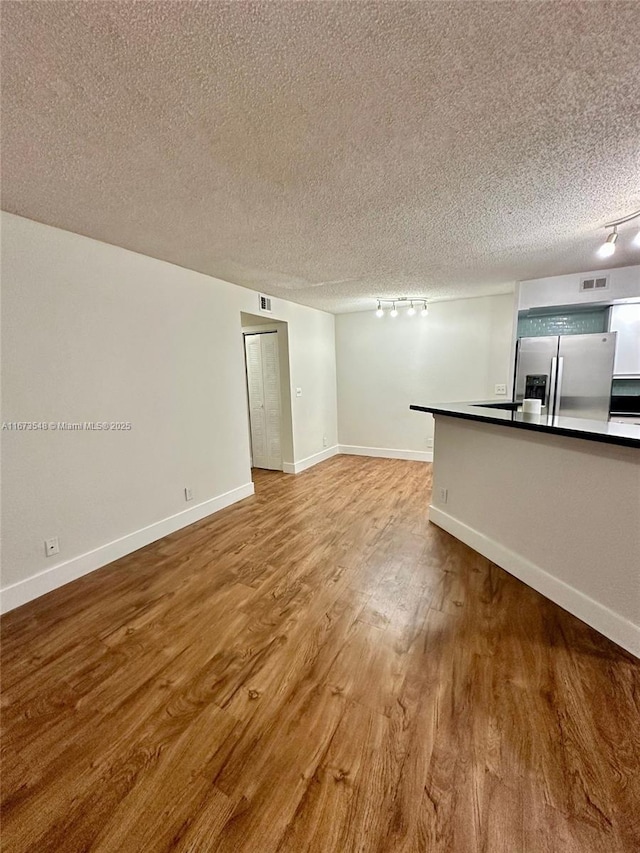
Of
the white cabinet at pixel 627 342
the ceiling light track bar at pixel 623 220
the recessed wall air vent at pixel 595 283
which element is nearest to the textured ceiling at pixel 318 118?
the ceiling light track bar at pixel 623 220

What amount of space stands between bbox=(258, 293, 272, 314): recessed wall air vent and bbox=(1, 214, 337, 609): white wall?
8.8 inches

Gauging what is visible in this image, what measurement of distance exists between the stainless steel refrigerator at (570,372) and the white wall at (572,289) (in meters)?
0.39

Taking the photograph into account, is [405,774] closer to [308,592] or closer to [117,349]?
[308,592]

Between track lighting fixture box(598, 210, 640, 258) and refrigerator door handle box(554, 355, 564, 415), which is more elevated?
track lighting fixture box(598, 210, 640, 258)

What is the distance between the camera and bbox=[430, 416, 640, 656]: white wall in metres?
1.71

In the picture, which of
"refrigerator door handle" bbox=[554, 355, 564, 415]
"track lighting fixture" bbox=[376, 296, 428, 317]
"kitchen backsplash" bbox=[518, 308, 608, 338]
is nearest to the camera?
"refrigerator door handle" bbox=[554, 355, 564, 415]

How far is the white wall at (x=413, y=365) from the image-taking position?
482 cm

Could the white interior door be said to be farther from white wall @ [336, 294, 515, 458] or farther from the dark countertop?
the dark countertop

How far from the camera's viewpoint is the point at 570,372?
3.89m

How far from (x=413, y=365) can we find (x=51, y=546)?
192 inches

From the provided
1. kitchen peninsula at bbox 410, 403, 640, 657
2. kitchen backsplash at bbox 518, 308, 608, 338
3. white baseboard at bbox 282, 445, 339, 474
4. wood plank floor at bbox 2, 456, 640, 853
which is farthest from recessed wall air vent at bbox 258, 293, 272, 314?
kitchen backsplash at bbox 518, 308, 608, 338

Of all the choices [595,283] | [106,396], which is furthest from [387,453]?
[106,396]

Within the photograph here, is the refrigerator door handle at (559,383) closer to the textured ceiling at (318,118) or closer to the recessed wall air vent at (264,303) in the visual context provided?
the textured ceiling at (318,118)

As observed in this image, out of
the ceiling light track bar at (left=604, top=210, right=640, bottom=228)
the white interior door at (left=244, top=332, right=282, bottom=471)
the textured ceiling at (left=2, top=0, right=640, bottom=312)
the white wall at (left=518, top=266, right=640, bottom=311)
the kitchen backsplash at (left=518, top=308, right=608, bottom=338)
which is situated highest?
the textured ceiling at (left=2, top=0, right=640, bottom=312)
